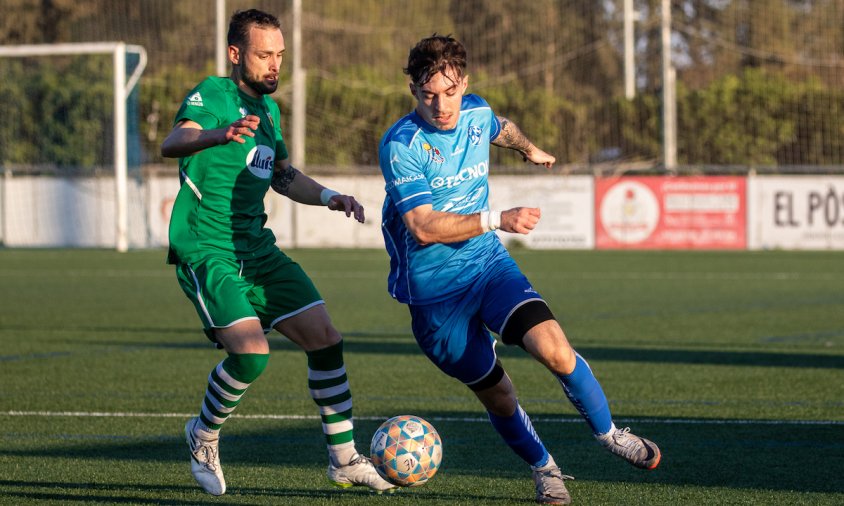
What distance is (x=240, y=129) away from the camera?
18.1ft

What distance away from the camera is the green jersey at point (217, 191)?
5.98 metres

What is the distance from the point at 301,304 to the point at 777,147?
3073 cm

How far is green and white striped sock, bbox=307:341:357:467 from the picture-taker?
6.04 metres

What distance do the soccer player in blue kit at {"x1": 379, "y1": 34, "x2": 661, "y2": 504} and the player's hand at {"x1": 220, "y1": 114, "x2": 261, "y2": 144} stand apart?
0.58 m

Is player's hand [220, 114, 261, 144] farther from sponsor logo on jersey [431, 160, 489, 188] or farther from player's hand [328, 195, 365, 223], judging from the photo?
sponsor logo on jersey [431, 160, 489, 188]

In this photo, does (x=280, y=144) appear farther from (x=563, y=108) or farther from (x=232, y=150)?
(x=563, y=108)

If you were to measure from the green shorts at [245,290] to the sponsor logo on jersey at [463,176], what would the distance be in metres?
0.81

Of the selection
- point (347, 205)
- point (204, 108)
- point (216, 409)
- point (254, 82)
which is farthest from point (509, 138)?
point (216, 409)

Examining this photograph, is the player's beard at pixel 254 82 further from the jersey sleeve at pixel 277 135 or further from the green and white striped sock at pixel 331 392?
the green and white striped sock at pixel 331 392

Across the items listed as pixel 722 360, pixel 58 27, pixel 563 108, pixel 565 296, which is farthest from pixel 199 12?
pixel 722 360

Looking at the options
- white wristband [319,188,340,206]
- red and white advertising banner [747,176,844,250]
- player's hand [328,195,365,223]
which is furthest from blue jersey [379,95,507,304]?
red and white advertising banner [747,176,844,250]

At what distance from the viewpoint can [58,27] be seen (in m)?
45.0

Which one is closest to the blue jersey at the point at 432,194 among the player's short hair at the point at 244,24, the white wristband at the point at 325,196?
the white wristband at the point at 325,196

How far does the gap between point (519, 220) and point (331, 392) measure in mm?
1357
